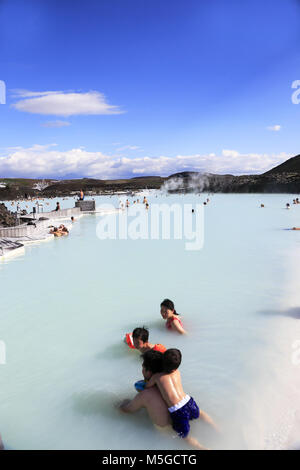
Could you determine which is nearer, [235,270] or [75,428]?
[75,428]

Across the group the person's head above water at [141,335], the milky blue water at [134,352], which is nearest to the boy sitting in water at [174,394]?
the milky blue water at [134,352]

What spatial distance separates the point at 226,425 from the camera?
11.0ft

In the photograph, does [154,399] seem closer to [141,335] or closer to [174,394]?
[174,394]

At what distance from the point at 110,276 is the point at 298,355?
5461 mm

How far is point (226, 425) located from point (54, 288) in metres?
5.73

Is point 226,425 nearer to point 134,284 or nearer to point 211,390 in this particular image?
point 211,390

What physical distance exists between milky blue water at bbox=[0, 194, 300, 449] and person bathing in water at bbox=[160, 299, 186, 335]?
14 cm

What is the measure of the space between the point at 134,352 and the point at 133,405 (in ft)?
4.97

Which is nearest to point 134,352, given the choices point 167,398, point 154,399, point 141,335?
point 141,335

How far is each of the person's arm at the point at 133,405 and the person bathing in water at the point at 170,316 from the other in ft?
5.94

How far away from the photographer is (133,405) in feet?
10.9

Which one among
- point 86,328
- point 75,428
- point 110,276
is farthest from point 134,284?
point 75,428
